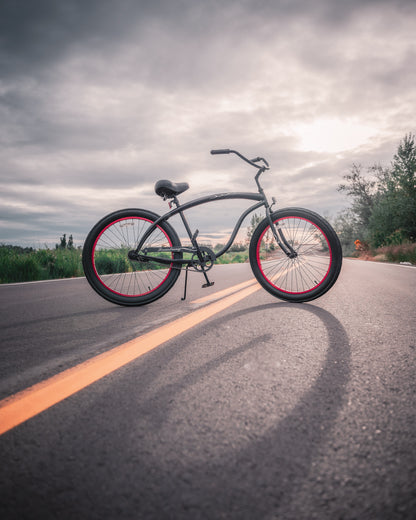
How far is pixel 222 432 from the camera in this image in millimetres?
1111

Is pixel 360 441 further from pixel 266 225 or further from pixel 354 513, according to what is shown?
pixel 266 225

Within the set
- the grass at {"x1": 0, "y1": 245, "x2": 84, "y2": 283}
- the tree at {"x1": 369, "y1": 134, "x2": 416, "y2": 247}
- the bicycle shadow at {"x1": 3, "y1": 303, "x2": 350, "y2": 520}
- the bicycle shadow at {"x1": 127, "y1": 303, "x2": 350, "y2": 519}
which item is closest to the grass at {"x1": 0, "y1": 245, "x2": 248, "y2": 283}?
the grass at {"x1": 0, "y1": 245, "x2": 84, "y2": 283}

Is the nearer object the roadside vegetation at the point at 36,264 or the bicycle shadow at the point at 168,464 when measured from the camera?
the bicycle shadow at the point at 168,464

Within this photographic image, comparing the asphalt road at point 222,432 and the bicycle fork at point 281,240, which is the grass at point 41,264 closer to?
the bicycle fork at point 281,240

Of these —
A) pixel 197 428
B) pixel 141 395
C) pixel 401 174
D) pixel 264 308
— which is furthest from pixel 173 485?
pixel 401 174

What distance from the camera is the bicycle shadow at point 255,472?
800 millimetres

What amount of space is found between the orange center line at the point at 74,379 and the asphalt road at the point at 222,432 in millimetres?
54

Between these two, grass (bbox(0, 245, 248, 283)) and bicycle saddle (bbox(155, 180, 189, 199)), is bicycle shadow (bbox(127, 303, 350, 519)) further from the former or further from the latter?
grass (bbox(0, 245, 248, 283))

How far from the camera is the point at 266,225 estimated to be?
12.4ft

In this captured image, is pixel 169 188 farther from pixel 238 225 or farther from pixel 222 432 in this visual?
pixel 222 432

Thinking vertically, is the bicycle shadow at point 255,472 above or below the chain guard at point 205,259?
below

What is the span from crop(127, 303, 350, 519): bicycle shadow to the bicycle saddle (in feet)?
9.25

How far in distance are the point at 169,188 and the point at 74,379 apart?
265 cm

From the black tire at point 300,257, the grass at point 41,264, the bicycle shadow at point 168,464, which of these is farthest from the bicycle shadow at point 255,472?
the grass at point 41,264
